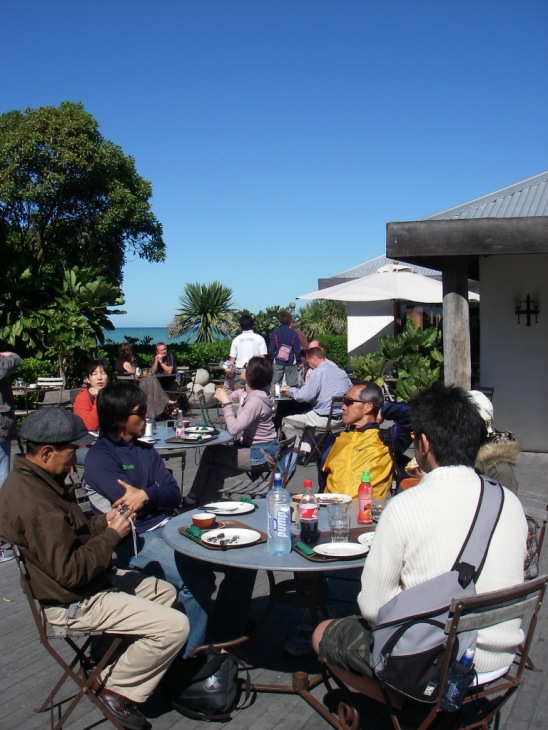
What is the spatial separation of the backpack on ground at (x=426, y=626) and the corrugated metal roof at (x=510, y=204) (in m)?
6.83

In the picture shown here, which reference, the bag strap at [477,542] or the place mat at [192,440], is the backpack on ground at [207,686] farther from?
the place mat at [192,440]

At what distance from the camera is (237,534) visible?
3549 mm

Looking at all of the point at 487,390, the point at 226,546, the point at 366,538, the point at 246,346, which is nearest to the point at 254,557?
the point at 226,546

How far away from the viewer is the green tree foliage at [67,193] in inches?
713

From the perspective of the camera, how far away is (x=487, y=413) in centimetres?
488

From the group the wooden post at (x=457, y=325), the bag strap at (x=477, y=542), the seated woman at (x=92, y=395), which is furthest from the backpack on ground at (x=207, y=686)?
the wooden post at (x=457, y=325)

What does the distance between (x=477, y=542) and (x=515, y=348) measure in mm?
7769

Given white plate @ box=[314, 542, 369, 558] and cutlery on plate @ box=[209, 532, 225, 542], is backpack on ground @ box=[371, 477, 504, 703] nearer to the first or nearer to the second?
white plate @ box=[314, 542, 369, 558]

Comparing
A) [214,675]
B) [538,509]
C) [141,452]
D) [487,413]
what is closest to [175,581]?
[214,675]

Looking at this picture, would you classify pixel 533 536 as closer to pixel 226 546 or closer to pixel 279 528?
pixel 279 528

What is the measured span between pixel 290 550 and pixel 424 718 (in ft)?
3.14

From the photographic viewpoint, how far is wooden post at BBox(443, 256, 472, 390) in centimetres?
880

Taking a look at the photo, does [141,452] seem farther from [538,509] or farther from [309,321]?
[309,321]

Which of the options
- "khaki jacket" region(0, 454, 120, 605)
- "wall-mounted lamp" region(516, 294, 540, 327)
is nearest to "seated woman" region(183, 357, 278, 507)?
"khaki jacket" region(0, 454, 120, 605)
